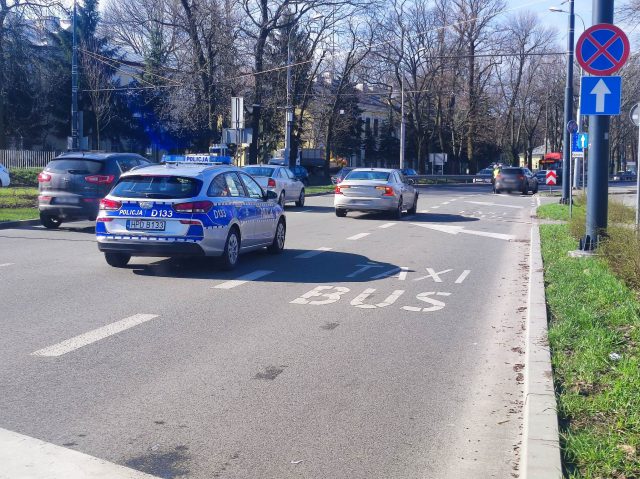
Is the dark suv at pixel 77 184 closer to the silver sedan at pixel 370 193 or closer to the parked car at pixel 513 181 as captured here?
the silver sedan at pixel 370 193

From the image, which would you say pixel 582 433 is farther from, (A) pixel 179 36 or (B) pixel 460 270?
(A) pixel 179 36

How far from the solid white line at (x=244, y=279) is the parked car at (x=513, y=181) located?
37.7m

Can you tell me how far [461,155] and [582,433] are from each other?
→ 3228 inches

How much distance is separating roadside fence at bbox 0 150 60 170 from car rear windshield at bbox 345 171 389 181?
23178mm

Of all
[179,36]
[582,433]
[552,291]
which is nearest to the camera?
[582,433]

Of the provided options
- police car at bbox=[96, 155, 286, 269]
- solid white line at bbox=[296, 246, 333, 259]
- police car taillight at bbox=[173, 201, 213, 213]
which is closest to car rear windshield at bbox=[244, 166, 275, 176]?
solid white line at bbox=[296, 246, 333, 259]

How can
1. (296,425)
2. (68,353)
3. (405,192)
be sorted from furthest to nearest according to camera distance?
(405,192)
(68,353)
(296,425)

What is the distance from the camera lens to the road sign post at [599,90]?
12.0 metres

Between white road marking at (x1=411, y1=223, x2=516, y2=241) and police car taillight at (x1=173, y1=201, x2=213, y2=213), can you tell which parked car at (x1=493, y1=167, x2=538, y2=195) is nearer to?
white road marking at (x1=411, y1=223, x2=516, y2=241)

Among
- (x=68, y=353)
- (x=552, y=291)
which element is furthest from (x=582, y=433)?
(x=552, y=291)

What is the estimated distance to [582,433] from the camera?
5051 mm

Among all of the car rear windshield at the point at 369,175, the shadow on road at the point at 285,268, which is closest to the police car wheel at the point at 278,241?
the shadow on road at the point at 285,268

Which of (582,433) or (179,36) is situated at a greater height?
(179,36)

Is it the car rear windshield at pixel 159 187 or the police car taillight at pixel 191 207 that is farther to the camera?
the car rear windshield at pixel 159 187
